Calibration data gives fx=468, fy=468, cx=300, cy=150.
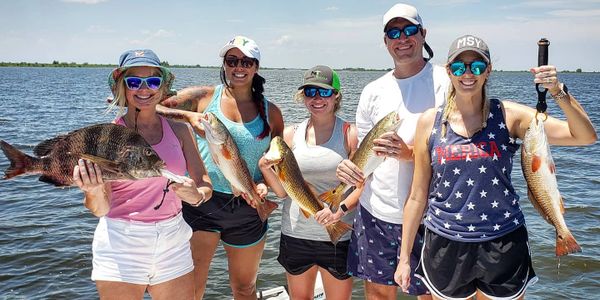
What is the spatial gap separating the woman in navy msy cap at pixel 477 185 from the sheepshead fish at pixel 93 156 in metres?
2.19

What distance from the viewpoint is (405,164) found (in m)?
4.18

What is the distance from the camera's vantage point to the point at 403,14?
4.14 m

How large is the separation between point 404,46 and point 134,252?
288 cm

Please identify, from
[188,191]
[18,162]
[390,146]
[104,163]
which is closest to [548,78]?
[390,146]

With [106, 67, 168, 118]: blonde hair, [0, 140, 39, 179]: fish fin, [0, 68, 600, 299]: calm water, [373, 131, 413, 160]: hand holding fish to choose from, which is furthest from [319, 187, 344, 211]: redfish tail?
[0, 68, 600, 299]: calm water

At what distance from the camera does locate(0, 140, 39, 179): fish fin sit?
3.28 m

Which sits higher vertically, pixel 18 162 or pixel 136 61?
pixel 136 61

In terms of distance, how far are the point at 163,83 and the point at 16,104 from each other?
1544 inches

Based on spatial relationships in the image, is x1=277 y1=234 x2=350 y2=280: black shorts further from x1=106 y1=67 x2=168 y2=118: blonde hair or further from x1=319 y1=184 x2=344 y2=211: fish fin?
x1=106 y1=67 x2=168 y2=118: blonde hair

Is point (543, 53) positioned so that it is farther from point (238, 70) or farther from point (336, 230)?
point (238, 70)

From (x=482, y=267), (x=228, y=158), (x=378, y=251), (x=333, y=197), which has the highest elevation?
(x=228, y=158)

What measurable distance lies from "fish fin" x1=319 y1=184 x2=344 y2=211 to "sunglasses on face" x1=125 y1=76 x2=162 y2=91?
5.87 ft

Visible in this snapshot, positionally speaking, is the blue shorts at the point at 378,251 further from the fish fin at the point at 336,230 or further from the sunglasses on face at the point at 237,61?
the sunglasses on face at the point at 237,61

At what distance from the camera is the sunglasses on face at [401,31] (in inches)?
164
